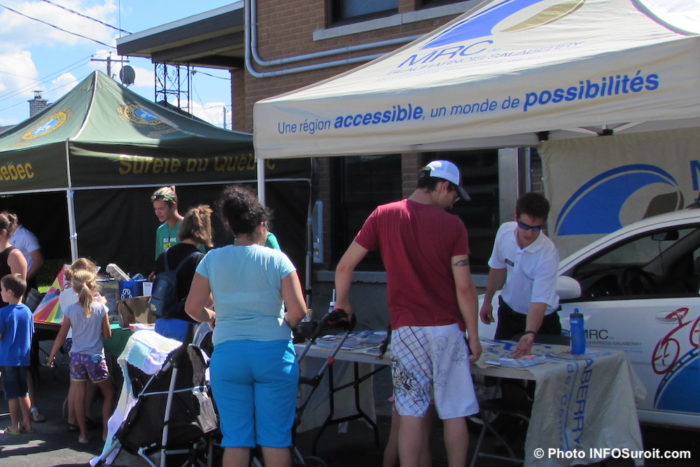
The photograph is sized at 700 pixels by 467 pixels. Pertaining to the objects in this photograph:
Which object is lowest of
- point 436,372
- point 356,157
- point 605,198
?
point 436,372

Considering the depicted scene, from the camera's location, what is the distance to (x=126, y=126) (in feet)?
30.5

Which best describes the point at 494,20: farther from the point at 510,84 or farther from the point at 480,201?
the point at 480,201

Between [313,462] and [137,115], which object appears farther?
[137,115]

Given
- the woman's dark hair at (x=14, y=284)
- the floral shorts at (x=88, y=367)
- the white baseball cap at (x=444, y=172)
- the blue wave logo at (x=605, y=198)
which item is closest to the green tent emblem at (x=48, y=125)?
the woman's dark hair at (x=14, y=284)

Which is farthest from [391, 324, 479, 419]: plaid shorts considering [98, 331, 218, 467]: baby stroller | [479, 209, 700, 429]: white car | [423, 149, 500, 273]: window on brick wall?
[423, 149, 500, 273]: window on brick wall

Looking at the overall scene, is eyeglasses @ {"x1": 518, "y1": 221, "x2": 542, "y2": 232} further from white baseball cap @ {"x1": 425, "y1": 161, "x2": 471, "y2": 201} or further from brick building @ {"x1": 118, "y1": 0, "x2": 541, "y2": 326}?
brick building @ {"x1": 118, "y1": 0, "x2": 541, "y2": 326}

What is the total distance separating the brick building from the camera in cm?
911

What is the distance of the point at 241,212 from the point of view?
165 inches

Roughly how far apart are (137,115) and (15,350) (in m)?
4.14

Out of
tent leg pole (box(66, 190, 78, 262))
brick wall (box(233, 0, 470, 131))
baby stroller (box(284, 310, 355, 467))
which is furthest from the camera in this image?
brick wall (box(233, 0, 470, 131))

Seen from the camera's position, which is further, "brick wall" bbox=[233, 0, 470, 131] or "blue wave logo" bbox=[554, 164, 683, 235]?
"brick wall" bbox=[233, 0, 470, 131]

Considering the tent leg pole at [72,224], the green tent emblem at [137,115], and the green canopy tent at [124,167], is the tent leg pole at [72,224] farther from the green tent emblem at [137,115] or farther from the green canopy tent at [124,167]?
the green tent emblem at [137,115]

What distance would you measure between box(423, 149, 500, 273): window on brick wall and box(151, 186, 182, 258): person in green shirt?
3.68 m

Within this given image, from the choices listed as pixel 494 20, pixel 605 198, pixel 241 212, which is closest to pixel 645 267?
pixel 605 198
